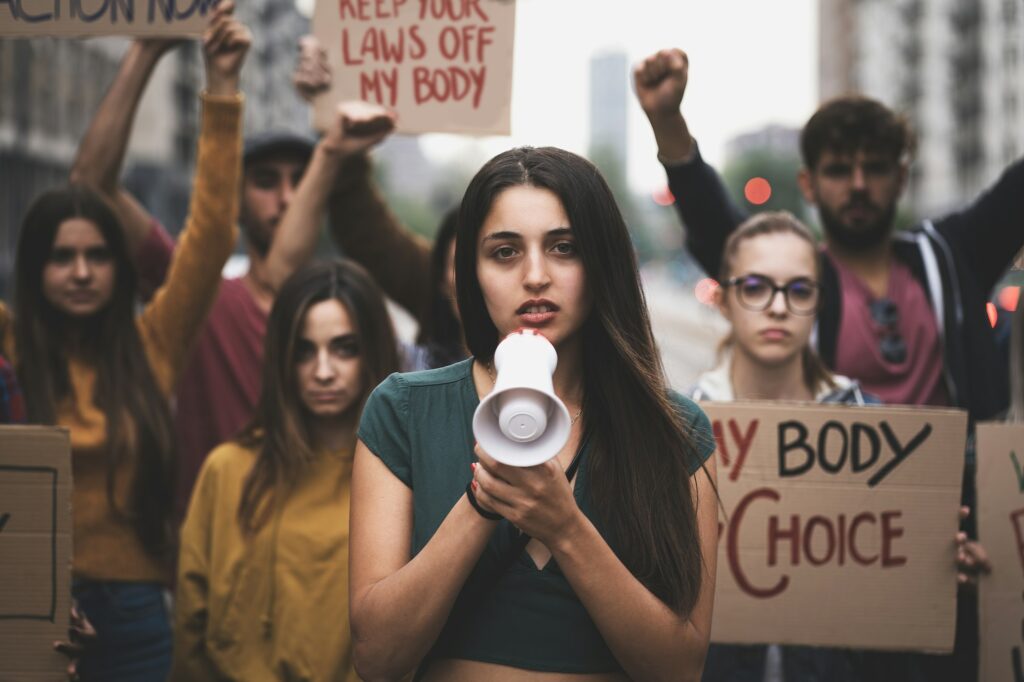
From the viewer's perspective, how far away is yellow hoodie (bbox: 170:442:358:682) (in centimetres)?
327

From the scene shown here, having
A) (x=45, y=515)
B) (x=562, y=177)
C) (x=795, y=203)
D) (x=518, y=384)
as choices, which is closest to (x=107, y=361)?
(x=45, y=515)

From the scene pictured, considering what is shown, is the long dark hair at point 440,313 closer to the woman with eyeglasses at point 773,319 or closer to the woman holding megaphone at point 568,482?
the woman with eyeglasses at point 773,319

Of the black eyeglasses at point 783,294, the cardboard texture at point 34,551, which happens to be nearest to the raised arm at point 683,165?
the black eyeglasses at point 783,294

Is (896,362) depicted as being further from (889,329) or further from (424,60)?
(424,60)

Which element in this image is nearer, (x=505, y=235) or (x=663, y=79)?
(x=505, y=235)

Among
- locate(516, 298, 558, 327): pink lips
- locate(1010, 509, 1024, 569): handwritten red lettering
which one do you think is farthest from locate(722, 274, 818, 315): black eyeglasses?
locate(516, 298, 558, 327): pink lips

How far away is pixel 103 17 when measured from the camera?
3686 millimetres

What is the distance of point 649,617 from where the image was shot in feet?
7.07

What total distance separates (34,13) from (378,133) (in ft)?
3.78

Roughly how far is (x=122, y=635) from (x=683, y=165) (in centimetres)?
237

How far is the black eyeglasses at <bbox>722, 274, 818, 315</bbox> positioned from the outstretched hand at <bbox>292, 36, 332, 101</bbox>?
1643 millimetres

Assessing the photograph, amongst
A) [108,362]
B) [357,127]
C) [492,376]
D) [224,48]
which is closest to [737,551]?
[492,376]

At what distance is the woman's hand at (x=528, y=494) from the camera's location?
1.98 m

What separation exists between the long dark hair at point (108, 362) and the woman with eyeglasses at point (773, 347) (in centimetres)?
179
